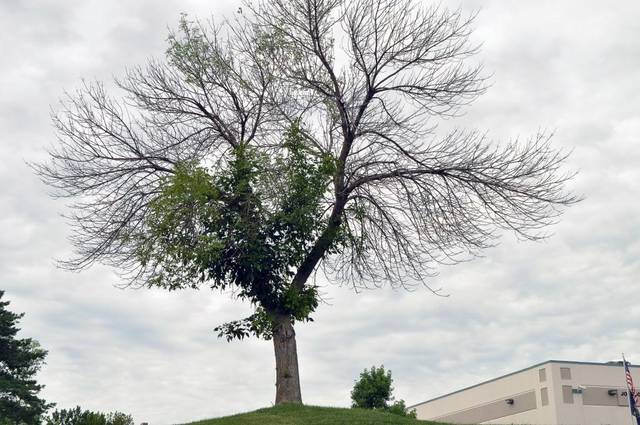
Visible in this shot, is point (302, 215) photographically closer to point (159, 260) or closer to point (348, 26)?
point (159, 260)

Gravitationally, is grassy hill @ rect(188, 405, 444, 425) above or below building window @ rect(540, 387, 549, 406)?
below

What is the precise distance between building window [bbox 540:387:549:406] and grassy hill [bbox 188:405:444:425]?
4036 centimetres

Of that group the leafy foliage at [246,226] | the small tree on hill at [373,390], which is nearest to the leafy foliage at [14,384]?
the small tree on hill at [373,390]

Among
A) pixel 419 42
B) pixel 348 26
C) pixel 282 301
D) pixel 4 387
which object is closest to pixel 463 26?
pixel 419 42

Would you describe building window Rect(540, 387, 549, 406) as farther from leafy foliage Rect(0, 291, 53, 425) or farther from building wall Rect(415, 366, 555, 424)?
leafy foliage Rect(0, 291, 53, 425)

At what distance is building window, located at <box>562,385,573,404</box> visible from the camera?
206 ft

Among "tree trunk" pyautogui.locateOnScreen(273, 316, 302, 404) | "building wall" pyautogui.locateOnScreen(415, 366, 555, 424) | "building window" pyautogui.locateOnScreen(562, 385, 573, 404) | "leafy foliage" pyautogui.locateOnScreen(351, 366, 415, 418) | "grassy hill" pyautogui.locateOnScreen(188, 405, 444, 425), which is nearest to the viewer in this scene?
"grassy hill" pyautogui.locateOnScreen(188, 405, 444, 425)

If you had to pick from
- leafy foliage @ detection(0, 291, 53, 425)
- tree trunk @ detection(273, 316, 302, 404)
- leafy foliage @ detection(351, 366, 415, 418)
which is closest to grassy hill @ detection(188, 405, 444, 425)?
tree trunk @ detection(273, 316, 302, 404)

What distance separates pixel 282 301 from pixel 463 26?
37.7ft

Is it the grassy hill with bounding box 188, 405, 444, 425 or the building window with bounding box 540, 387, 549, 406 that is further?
the building window with bounding box 540, 387, 549, 406

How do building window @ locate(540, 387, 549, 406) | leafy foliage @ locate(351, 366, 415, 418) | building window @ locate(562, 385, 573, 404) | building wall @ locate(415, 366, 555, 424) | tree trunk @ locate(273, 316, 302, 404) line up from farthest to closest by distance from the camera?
1. building wall @ locate(415, 366, 555, 424)
2. building window @ locate(540, 387, 549, 406)
3. building window @ locate(562, 385, 573, 404)
4. leafy foliage @ locate(351, 366, 415, 418)
5. tree trunk @ locate(273, 316, 302, 404)

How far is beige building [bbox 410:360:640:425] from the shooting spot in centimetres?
6291

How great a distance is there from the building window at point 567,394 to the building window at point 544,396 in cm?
119

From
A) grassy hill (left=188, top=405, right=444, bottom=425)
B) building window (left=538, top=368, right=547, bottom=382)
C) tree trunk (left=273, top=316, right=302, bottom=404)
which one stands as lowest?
grassy hill (left=188, top=405, right=444, bottom=425)
